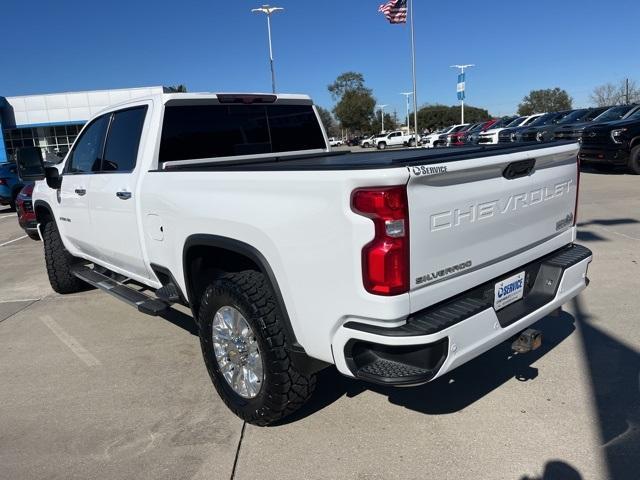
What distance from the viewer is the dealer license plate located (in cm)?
287

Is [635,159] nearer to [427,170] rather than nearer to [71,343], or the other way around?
[427,170]

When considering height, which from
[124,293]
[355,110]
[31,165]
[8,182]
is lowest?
[124,293]

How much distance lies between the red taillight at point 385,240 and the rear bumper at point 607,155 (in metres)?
13.1

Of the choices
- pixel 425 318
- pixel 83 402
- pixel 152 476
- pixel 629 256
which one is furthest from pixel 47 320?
pixel 629 256

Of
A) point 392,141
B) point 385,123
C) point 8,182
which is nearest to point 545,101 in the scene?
point 385,123

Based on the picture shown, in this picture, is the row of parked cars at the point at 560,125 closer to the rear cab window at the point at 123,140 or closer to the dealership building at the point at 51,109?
the rear cab window at the point at 123,140

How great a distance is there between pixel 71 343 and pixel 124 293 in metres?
0.84

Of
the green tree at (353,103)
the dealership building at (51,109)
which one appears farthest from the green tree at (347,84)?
the dealership building at (51,109)

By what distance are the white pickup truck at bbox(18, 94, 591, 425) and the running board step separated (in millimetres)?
35

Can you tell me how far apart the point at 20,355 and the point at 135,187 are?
1.99 m

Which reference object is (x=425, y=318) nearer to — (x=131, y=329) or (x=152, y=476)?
(x=152, y=476)

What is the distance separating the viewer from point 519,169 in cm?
289

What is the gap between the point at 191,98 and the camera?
411 cm

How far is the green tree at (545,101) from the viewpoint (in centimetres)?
8469
